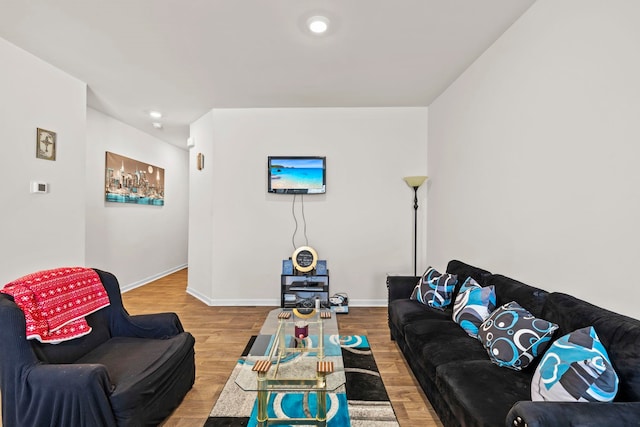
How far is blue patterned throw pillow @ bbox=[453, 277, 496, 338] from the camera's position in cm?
208

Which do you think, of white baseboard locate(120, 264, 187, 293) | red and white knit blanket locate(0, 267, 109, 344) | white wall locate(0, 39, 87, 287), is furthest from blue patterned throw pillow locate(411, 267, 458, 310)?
white baseboard locate(120, 264, 187, 293)

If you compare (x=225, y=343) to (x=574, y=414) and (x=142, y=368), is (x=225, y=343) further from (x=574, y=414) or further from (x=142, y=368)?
(x=574, y=414)

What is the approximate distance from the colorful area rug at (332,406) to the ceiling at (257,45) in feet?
7.91

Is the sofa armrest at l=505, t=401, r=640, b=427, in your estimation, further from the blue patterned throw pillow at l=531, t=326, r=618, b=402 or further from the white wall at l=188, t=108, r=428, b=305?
the white wall at l=188, t=108, r=428, b=305

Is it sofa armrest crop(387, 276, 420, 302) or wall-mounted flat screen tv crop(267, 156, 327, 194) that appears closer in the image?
sofa armrest crop(387, 276, 420, 302)

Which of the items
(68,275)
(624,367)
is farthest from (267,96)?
(624,367)

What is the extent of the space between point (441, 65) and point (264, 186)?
251 centimetres

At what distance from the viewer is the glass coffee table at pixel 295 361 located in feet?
5.02

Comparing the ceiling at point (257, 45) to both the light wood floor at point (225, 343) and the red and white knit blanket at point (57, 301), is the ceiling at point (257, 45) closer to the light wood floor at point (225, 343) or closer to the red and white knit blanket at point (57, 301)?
the red and white knit blanket at point (57, 301)

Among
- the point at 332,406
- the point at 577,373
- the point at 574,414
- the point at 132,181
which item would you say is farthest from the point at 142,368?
the point at 132,181

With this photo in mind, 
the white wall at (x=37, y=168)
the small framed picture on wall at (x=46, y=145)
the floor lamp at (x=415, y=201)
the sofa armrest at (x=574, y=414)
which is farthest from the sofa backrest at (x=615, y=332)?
the small framed picture on wall at (x=46, y=145)

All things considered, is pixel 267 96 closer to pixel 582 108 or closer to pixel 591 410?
pixel 582 108

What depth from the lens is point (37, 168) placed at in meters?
2.80

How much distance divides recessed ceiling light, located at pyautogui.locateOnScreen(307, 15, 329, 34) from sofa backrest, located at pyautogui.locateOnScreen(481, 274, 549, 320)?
7.55 feet
